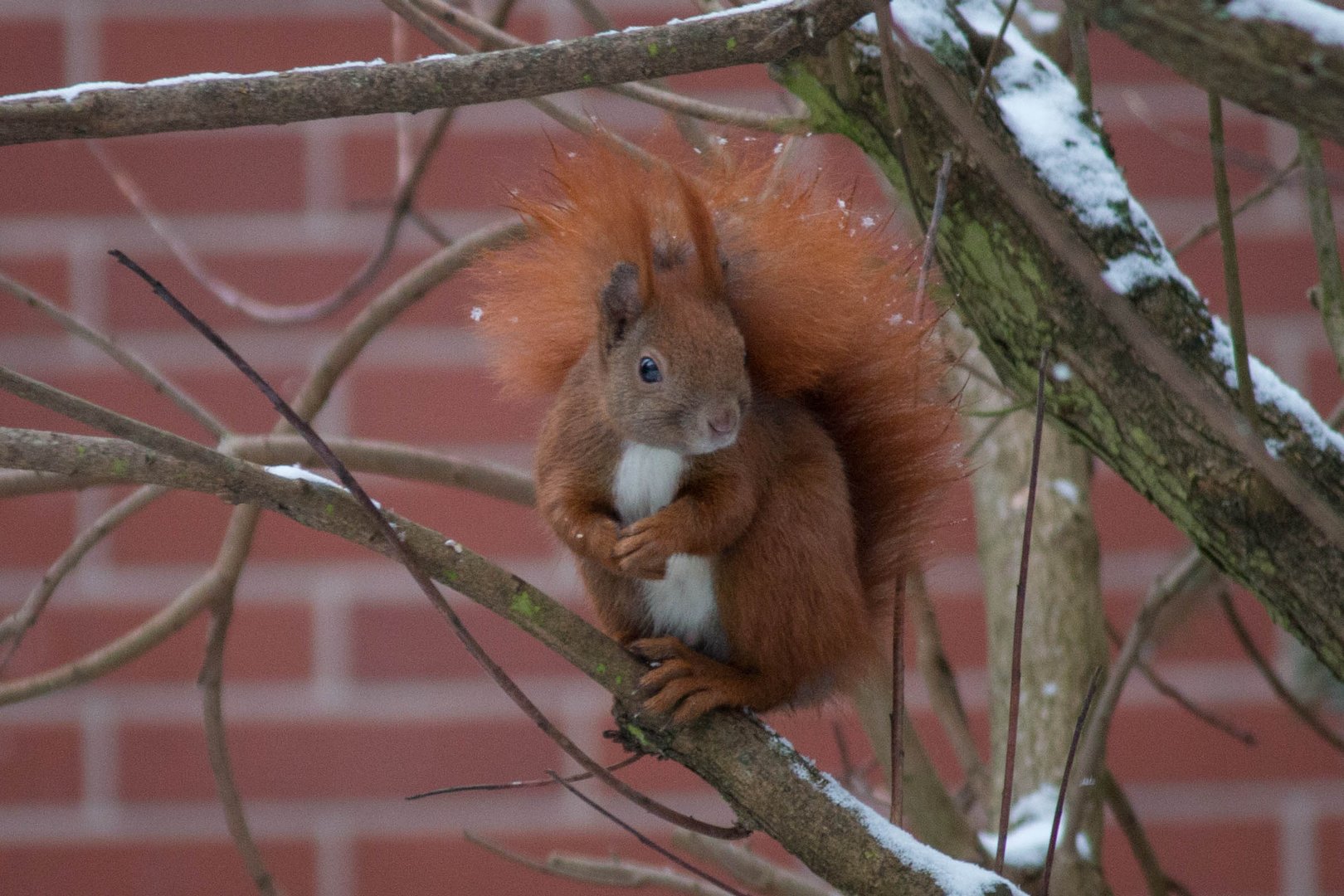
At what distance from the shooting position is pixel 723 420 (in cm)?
61

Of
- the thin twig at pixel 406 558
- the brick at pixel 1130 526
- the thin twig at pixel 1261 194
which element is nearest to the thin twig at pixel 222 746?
the thin twig at pixel 406 558

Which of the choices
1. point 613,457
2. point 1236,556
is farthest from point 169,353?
point 1236,556

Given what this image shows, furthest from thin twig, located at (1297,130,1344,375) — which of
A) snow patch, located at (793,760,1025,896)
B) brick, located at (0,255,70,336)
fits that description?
brick, located at (0,255,70,336)

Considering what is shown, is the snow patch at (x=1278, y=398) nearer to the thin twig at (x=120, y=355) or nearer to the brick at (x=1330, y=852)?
the thin twig at (x=120, y=355)

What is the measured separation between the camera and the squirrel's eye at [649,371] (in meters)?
0.64

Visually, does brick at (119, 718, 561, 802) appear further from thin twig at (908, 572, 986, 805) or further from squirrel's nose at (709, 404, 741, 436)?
squirrel's nose at (709, 404, 741, 436)

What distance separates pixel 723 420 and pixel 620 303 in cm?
9

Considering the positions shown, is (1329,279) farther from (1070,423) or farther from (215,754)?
(215,754)

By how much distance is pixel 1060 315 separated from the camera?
0.60 metres

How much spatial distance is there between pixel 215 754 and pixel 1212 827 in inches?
38.4

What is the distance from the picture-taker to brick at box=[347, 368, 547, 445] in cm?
135

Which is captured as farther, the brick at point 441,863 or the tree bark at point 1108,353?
the brick at point 441,863

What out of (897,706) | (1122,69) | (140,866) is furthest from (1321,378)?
(140,866)

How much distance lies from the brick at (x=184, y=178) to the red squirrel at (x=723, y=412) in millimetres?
722
